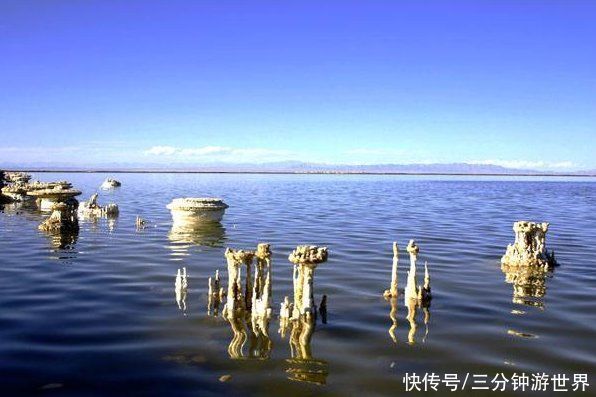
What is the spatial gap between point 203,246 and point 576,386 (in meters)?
24.2

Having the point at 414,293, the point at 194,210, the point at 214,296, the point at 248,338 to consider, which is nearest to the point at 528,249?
the point at 414,293

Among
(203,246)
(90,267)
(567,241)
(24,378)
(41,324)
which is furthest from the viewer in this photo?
(567,241)

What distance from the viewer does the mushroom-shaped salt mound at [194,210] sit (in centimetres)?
4088

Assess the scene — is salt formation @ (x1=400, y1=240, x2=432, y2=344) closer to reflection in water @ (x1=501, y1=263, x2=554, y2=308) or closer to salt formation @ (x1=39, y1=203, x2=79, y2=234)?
reflection in water @ (x1=501, y1=263, x2=554, y2=308)

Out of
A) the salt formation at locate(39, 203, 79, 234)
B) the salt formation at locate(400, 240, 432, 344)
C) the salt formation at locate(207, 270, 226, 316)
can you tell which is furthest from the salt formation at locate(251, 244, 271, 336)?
the salt formation at locate(39, 203, 79, 234)

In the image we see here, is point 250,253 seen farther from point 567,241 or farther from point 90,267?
point 567,241

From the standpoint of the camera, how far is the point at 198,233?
38.7 metres

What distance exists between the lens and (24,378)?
12773mm

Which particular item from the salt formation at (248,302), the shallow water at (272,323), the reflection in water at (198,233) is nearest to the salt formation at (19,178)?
the reflection in water at (198,233)

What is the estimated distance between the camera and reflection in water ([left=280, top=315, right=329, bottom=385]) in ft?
43.2

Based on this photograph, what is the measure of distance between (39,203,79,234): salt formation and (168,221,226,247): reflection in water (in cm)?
736

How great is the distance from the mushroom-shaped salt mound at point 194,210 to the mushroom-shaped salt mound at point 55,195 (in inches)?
490

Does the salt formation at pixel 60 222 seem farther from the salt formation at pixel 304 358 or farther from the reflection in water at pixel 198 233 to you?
the salt formation at pixel 304 358

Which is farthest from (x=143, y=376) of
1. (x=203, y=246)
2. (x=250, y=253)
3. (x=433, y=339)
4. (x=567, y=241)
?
(x=567, y=241)
